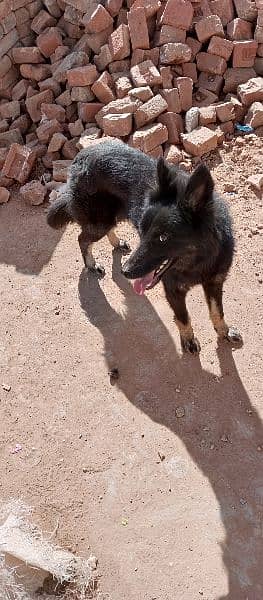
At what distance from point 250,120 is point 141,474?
3980 millimetres

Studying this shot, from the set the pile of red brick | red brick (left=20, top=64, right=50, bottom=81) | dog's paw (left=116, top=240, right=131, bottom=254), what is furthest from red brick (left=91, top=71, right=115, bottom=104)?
dog's paw (left=116, top=240, right=131, bottom=254)

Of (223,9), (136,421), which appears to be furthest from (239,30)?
(136,421)

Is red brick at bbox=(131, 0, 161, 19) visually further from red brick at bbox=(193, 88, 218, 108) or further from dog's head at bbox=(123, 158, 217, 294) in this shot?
dog's head at bbox=(123, 158, 217, 294)

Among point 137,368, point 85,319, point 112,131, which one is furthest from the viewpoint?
point 112,131

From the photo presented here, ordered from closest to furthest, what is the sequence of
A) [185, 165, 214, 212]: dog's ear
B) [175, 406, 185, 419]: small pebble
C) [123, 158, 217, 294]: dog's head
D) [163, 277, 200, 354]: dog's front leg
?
[185, 165, 214, 212]: dog's ear → [123, 158, 217, 294]: dog's head → [163, 277, 200, 354]: dog's front leg → [175, 406, 185, 419]: small pebble

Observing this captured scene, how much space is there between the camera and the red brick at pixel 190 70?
6207 millimetres

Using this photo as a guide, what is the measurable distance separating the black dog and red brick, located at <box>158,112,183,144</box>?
133 centimetres

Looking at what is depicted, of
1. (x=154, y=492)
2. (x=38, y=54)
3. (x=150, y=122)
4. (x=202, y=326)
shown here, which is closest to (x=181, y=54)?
(x=150, y=122)

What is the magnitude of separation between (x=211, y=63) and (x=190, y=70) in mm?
246

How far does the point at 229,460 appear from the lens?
4.10 metres

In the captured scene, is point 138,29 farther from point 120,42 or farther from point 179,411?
point 179,411

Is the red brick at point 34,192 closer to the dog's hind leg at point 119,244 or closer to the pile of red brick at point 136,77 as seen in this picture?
the pile of red brick at point 136,77

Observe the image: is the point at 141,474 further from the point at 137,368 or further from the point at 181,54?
the point at 181,54

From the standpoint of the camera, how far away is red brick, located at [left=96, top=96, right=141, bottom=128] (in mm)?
5891
